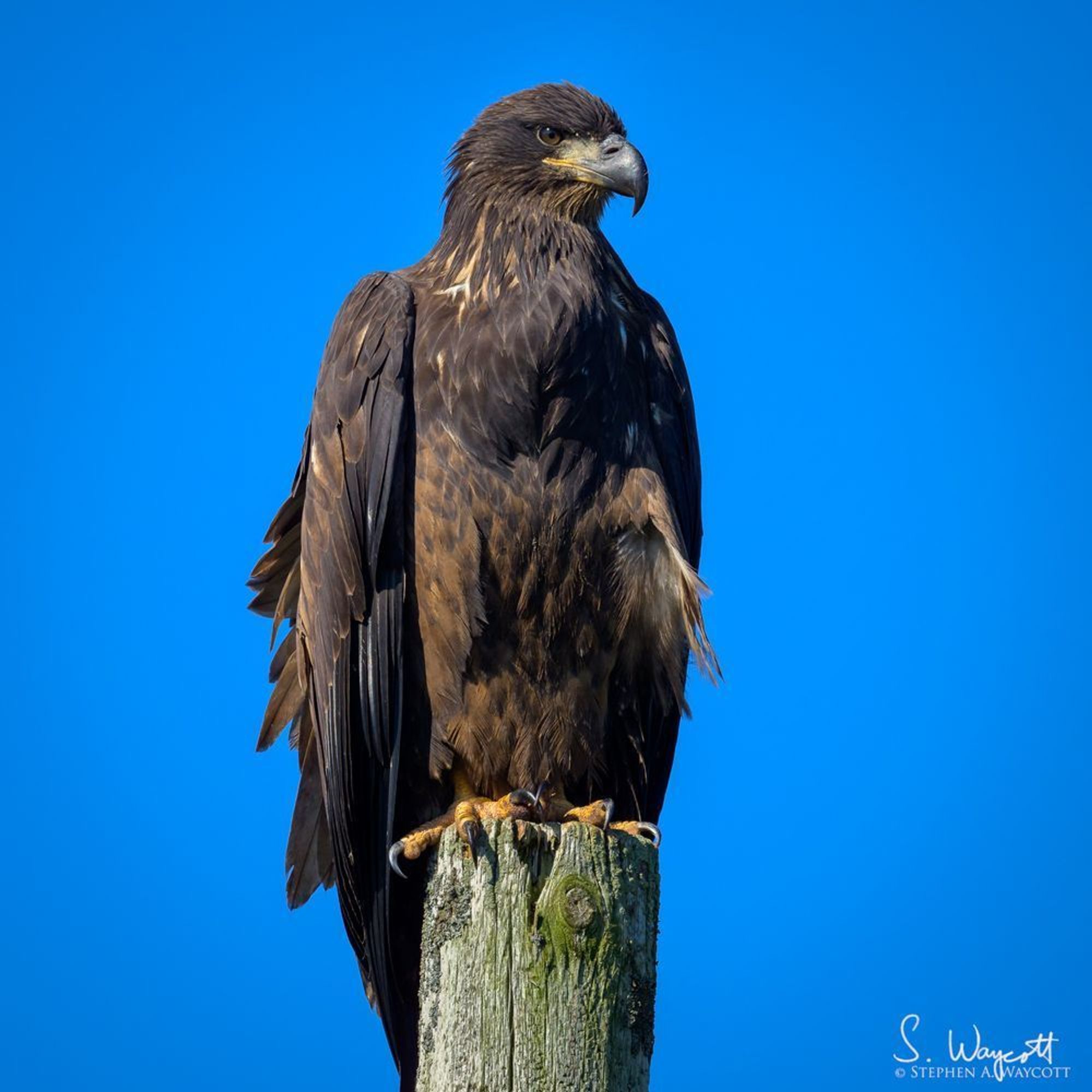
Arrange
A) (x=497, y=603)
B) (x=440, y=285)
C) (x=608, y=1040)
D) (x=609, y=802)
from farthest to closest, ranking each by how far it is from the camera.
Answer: (x=440, y=285)
(x=497, y=603)
(x=609, y=802)
(x=608, y=1040)

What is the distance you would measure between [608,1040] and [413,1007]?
165cm

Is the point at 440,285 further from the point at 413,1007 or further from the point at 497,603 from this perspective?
the point at 413,1007

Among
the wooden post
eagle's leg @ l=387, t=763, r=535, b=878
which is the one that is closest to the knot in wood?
the wooden post

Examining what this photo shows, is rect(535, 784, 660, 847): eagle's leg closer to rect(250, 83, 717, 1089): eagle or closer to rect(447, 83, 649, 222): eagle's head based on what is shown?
rect(250, 83, 717, 1089): eagle

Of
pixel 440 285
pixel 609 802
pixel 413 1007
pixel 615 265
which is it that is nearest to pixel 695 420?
pixel 615 265

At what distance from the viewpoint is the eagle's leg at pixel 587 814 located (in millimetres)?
5176

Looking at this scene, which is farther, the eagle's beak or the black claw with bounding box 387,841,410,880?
the eagle's beak

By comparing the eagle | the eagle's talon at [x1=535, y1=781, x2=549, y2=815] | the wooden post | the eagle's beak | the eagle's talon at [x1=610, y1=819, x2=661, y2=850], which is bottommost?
the wooden post

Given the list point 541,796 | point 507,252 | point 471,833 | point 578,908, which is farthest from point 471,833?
point 507,252

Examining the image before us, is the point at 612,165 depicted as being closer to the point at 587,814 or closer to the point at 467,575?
the point at 467,575

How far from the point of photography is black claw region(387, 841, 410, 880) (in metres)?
5.34

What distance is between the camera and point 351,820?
5598 millimetres

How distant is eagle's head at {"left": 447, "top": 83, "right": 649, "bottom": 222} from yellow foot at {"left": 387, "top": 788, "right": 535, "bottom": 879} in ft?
7.44

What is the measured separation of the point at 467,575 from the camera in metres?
5.61
